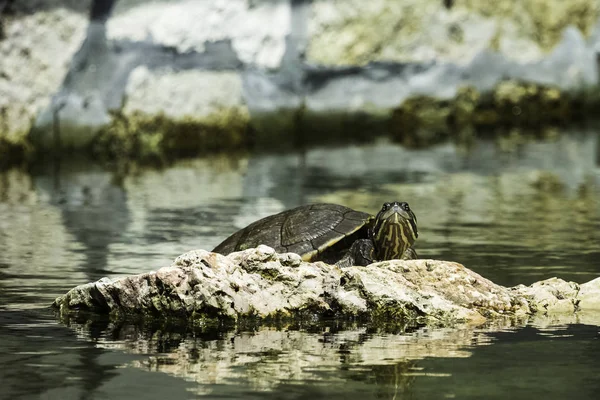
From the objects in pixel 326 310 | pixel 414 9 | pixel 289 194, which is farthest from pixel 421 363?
pixel 414 9

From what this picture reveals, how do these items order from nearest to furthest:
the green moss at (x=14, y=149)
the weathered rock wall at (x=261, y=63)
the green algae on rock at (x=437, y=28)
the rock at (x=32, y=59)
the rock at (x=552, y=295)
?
1. the rock at (x=552, y=295)
2. the rock at (x=32, y=59)
3. the green moss at (x=14, y=149)
4. the weathered rock wall at (x=261, y=63)
5. the green algae on rock at (x=437, y=28)

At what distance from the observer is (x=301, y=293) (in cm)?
440

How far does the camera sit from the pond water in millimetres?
3447

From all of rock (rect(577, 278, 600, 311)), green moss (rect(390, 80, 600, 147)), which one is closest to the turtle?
rock (rect(577, 278, 600, 311))

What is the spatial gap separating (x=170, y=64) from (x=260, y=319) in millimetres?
7254

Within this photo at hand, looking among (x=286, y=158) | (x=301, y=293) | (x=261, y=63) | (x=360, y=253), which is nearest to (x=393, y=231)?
(x=360, y=253)

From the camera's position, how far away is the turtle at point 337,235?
5.08m

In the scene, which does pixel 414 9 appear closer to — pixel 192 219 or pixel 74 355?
pixel 192 219

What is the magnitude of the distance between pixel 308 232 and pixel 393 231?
1.26 feet

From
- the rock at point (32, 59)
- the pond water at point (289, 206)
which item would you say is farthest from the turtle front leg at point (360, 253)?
the rock at point (32, 59)

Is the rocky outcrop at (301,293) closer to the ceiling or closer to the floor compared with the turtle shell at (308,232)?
closer to the floor

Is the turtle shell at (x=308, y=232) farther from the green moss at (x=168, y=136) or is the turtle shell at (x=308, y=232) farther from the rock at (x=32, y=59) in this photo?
the green moss at (x=168, y=136)

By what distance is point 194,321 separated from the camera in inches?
171

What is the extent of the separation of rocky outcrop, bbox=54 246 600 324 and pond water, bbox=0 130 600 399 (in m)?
0.11
